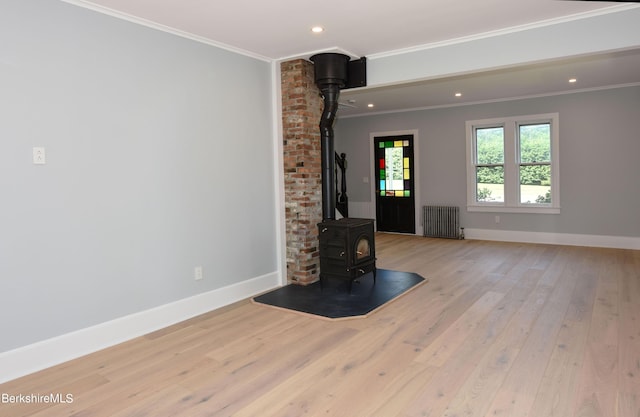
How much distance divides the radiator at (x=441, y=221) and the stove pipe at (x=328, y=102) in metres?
3.99

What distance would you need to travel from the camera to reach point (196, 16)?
138 inches

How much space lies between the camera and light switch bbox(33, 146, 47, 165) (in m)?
2.94

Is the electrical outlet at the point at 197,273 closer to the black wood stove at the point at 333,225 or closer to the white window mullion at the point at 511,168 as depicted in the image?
the black wood stove at the point at 333,225

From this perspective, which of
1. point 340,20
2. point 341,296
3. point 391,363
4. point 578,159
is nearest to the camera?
point 391,363

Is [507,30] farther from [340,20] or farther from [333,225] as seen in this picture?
[333,225]

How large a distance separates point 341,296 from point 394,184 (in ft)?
15.9

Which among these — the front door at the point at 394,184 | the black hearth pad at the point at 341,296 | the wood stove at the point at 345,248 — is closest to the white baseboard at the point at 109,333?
the black hearth pad at the point at 341,296

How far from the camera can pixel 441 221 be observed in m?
8.30

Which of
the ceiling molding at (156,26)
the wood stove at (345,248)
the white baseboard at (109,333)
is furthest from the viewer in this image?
the wood stove at (345,248)

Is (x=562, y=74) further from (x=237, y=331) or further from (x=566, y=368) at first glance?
(x=237, y=331)

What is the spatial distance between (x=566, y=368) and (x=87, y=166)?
3541mm

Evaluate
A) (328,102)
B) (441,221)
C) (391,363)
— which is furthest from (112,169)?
(441,221)

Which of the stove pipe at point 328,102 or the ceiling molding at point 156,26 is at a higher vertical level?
the ceiling molding at point 156,26

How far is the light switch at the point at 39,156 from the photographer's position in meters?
2.94
